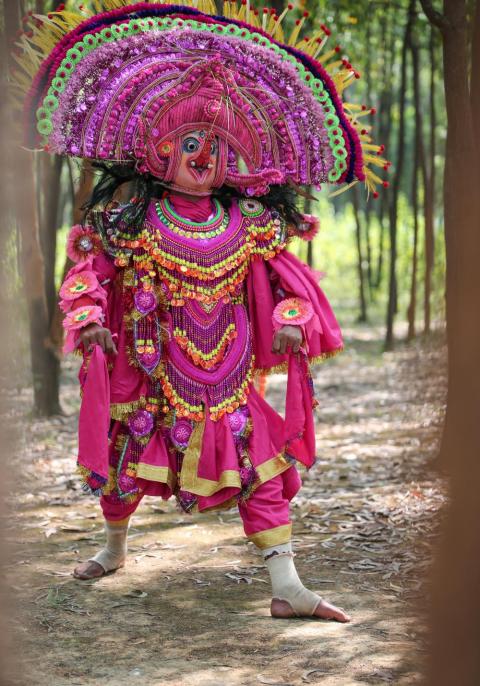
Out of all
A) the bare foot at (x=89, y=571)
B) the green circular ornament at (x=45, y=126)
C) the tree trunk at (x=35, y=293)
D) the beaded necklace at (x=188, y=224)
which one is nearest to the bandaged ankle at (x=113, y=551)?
the bare foot at (x=89, y=571)

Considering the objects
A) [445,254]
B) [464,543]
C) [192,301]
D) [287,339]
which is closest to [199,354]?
[192,301]

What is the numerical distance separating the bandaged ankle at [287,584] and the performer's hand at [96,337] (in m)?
0.88

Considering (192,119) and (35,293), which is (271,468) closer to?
(192,119)

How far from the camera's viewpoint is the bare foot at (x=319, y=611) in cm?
315

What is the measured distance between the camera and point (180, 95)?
3.31 meters

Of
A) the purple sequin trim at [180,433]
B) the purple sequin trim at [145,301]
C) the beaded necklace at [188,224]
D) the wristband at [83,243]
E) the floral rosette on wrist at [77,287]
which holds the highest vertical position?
the beaded necklace at [188,224]

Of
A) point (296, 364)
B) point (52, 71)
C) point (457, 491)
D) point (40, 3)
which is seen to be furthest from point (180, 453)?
point (40, 3)

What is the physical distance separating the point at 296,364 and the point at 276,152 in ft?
2.57

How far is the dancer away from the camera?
10.8 ft

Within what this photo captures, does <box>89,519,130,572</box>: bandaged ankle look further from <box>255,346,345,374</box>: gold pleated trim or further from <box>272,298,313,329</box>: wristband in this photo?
<box>272,298,313,329</box>: wristband

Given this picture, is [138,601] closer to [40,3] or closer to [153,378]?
[153,378]

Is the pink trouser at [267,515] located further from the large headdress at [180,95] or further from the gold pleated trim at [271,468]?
the large headdress at [180,95]

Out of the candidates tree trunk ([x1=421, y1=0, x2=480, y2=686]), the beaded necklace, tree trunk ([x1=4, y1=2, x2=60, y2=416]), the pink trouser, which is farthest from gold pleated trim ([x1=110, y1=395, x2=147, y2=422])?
tree trunk ([x1=4, y1=2, x2=60, y2=416])

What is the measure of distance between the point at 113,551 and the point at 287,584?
81 cm
